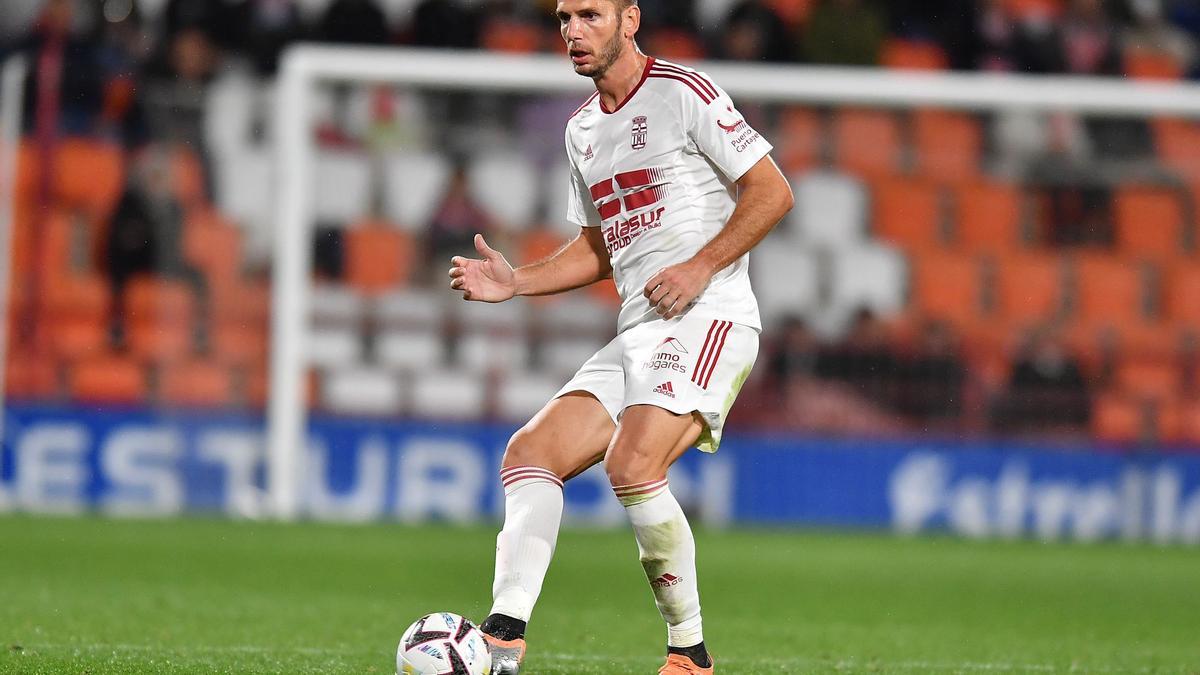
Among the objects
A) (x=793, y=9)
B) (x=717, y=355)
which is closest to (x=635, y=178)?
(x=717, y=355)

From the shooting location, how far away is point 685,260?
16.7 ft

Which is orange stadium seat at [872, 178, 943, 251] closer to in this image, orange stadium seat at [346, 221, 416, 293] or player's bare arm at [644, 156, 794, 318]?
orange stadium seat at [346, 221, 416, 293]

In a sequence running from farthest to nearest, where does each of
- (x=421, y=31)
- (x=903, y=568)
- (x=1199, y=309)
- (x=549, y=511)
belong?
(x=421, y=31), (x=1199, y=309), (x=903, y=568), (x=549, y=511)

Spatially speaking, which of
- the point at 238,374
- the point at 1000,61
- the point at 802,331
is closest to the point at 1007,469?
the point at 802,331

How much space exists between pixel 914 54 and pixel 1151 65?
2.46m

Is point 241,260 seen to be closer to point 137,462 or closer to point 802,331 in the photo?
point 137,462

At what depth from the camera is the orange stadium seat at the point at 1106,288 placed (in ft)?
42.8

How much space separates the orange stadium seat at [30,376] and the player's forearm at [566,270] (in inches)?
320

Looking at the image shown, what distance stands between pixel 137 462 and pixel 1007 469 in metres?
6.53

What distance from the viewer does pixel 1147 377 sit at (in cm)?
1314

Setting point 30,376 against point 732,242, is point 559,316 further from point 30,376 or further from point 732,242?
point 732,242

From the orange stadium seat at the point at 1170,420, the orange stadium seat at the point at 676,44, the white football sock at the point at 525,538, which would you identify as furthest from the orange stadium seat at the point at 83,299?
the white football sock at the point at 525,538

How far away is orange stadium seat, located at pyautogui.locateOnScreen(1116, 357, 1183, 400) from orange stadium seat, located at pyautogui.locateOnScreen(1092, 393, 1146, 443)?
0.32 feet

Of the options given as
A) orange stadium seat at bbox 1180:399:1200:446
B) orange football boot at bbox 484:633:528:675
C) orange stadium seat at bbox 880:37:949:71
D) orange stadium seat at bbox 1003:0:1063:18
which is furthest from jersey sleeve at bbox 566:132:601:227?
orange stadium seat at bbox 1003:0:1063:18
